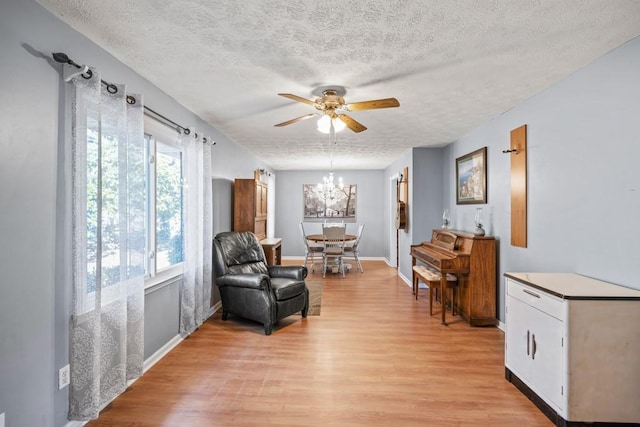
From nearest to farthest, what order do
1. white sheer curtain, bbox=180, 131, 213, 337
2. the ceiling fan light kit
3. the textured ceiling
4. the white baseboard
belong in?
1. the textured ceiling
2. the white baseboard
3. the ceiling fan light kit
4. white sheer curtain, bbox=180, 131, 213, 337

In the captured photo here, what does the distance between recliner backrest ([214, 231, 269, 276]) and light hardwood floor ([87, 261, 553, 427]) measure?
604 mm

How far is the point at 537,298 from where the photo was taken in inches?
84.8

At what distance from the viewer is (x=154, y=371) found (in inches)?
103

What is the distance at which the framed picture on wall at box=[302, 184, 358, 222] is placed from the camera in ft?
27.6

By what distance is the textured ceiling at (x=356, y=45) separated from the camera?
1.70 m

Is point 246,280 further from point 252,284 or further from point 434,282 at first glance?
point 434,282

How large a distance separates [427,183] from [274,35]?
3.96 meters

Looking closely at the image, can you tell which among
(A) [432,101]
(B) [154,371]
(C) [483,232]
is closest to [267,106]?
(A) [432,101]

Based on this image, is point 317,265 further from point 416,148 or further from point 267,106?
point 267,106

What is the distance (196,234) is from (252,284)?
2.56 feet

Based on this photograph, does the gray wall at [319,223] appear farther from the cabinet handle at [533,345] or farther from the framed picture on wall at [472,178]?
the cabinet handle at [533,345]

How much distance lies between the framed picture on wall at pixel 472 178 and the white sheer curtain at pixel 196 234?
3234mm

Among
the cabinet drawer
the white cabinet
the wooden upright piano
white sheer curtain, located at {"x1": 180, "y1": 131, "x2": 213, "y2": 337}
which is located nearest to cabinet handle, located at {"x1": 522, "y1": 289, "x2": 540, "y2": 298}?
the cabinet drawer

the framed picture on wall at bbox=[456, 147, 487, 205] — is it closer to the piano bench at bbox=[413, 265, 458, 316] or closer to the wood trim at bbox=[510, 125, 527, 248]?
the wood trim at bbox=[510, 125, 527, 248]
